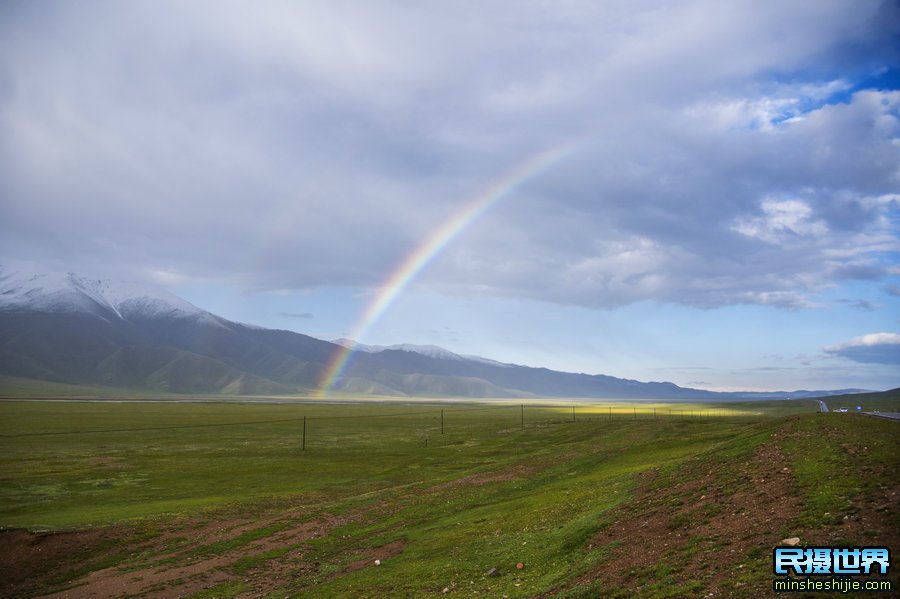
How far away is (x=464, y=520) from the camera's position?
93.1 ft

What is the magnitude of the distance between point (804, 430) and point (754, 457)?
23.0ft

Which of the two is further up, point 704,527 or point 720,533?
point 720,533

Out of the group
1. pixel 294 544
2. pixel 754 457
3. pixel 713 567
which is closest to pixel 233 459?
pixel 294 544

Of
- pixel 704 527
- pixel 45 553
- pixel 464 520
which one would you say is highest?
pixel 704 527

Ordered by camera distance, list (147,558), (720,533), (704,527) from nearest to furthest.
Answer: (720,533) < (704,527) < (147,558)

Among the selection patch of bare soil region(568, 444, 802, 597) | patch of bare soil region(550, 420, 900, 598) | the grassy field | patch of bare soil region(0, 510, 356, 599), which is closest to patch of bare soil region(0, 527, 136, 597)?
patch of bare soil region(0, 510, 356, 599)

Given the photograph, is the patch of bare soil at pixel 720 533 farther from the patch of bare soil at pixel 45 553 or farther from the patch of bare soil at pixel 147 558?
the patch of bare soil at pixel 45 553

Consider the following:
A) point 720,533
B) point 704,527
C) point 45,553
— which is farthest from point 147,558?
point 720,533

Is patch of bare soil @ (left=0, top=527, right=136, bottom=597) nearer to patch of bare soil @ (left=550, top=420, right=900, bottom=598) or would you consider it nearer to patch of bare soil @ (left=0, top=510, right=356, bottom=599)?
patch of bare soil @ (left=0, top=510, right=356, bottom=599)

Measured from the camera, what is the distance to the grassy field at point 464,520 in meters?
14.3

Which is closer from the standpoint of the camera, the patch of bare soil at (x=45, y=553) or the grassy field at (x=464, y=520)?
the grassy field at (x=464, y=520)

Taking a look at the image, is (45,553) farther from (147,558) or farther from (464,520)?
(464,520)

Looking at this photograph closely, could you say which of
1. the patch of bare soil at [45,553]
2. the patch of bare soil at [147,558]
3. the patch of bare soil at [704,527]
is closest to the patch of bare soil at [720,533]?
the patch of bare soil at [704,527]

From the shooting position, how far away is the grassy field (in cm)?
1434
